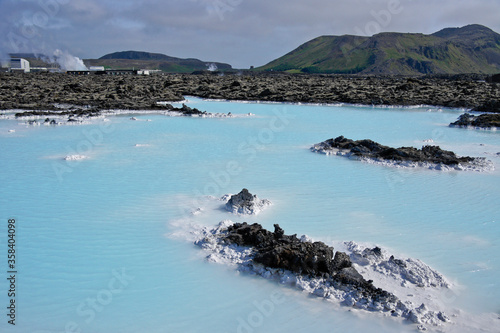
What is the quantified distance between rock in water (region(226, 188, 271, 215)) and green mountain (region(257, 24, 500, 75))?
129 m

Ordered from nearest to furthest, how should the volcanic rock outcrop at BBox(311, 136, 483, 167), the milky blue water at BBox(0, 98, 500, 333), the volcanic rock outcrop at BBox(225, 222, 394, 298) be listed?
the milky blue water at BBox(0, 98, 500, 333)
the volcanic rock outcrop at BBox(225, 222, 394, 298)
the volcanic rock outcrop at BBox(311, 136, 483, 167)

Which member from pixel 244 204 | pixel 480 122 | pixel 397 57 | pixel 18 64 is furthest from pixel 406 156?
pixel 397 57

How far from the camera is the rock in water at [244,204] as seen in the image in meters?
6.82

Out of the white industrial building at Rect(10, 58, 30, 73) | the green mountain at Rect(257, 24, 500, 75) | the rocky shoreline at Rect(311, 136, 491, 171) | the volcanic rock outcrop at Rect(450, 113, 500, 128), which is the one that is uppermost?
the green mountain at Rect(257, 24, 500, 75)

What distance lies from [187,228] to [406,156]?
23.4 feet

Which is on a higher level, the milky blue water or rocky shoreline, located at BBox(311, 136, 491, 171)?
Answer: rocky shoreline, located at BBox(311, 136, 491, 171)

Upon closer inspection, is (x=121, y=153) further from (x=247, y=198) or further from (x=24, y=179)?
(x=247, y=198)

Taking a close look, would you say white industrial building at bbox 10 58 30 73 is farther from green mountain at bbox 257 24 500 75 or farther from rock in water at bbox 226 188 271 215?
green mountain at bbox 257 24 500 75

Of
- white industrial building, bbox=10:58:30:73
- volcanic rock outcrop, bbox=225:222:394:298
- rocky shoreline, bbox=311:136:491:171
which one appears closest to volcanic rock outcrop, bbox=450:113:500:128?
rocky shoreline, bbox=311:136:491:171

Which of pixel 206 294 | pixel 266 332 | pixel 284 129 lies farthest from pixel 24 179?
pixel 284 129

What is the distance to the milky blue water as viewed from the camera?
414 cm

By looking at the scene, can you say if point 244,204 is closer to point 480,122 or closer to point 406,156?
point 406,156

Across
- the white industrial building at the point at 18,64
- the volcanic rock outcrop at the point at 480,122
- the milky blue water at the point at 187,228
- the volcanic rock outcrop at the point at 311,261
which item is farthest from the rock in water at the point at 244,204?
the white industrial building at the point at 18,64

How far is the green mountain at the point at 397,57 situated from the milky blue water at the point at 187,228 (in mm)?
125067
